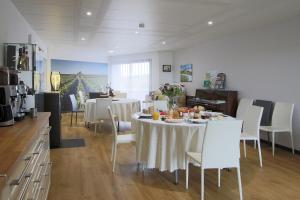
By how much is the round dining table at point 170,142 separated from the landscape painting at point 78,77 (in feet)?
24.3

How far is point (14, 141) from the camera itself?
1816mm

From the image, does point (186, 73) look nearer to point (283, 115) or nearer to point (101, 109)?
point (101, 109)

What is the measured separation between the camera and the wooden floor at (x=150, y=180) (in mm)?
3129

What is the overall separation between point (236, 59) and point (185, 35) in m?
1.47

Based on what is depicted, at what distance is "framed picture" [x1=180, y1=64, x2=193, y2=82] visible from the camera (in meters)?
9.09

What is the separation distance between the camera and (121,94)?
902 centimetres

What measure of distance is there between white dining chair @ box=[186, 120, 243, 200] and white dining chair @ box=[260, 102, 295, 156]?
7.63ft

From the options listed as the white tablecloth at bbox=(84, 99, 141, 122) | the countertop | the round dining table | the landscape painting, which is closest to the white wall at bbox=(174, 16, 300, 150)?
the white tablecloth at bbox=(84, 99, 141, 122)

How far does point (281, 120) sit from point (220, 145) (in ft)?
9.50

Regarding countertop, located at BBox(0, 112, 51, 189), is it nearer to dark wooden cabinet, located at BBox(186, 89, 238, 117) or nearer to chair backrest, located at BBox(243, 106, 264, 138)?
chair backrest, located at BBox(243, 106, 264, 138)

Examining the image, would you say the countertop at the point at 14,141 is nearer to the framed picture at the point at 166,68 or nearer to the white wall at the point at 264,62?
the white wall at the point at 264,62

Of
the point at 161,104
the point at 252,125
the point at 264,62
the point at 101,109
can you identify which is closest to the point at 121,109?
the point at 101,109

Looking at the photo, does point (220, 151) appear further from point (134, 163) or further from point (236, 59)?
point (236, 59)

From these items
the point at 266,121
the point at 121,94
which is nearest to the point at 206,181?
the point at 266,121
